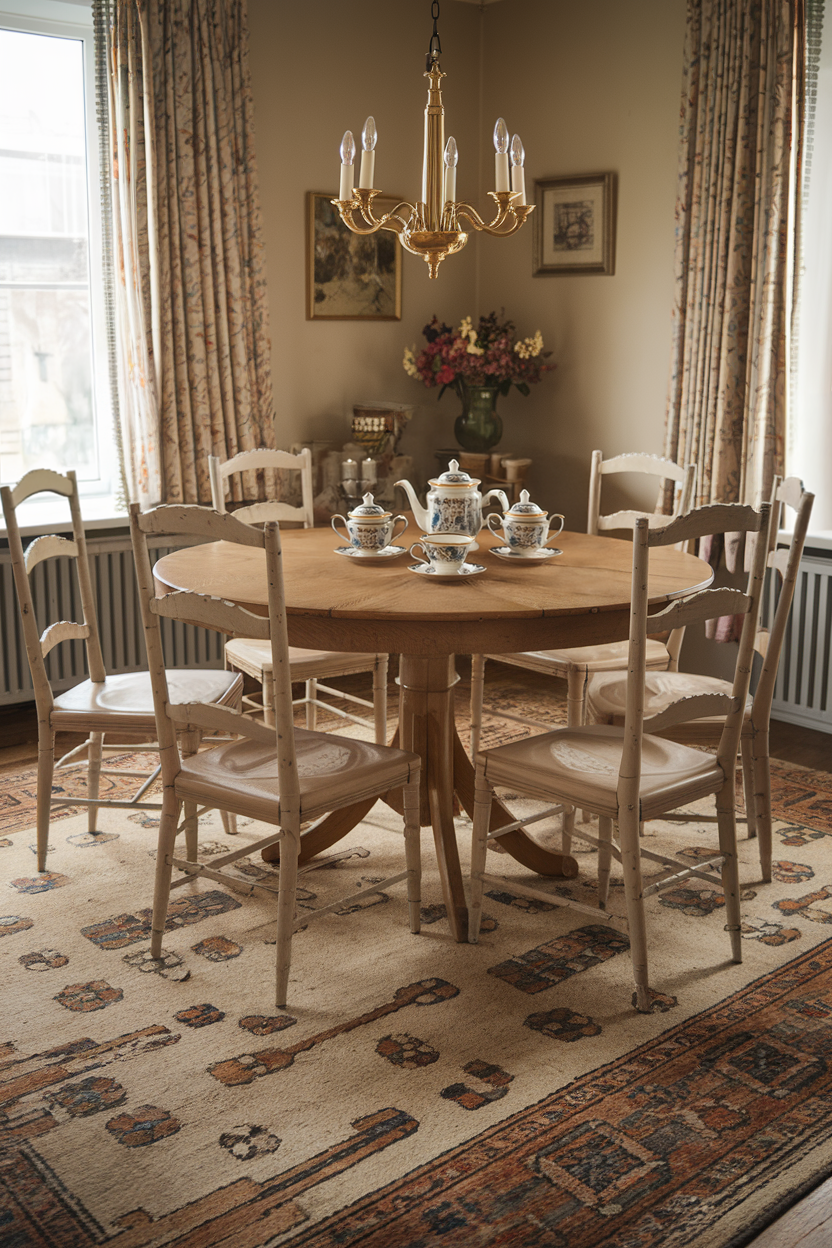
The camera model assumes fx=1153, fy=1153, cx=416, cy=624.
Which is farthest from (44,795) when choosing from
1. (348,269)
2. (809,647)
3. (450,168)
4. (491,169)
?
(491,169)

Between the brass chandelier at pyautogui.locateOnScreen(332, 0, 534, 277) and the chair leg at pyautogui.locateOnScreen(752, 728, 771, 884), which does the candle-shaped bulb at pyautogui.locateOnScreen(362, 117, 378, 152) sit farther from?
the chair leg at pyautogui.locateOnScreen(752, 728, 771, 884)

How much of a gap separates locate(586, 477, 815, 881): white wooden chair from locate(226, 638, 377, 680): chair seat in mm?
716

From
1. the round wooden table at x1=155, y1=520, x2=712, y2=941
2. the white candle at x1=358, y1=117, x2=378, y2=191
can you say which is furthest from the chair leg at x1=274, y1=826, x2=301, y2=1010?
the white candle at x1=358, y1=117, x2=378, y2=191

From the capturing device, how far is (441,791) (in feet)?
9.40

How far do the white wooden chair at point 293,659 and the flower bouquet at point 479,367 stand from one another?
4.63ft

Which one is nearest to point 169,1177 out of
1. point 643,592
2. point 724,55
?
point 643,592

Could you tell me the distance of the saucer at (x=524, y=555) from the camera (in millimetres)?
2957

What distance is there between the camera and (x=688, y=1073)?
219cm

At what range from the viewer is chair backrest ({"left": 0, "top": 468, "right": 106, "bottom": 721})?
297 cm

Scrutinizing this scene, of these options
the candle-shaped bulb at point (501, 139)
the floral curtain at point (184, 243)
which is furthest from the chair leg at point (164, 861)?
the floral curtain at point (184, 243)

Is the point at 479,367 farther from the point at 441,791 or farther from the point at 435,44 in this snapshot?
the point at 441,791

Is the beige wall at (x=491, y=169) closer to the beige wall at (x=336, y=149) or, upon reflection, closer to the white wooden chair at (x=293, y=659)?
the beige wall at (x=336, y=149)

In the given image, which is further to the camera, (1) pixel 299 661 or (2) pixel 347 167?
(1) pixel 299 661

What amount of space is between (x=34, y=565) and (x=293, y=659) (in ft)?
2.47
